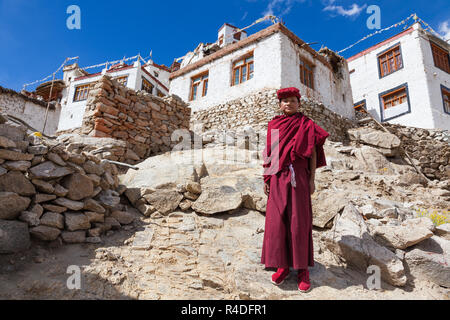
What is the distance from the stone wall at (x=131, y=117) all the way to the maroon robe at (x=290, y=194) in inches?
157

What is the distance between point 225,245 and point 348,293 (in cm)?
132

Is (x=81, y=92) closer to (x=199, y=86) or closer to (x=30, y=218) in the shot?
(x=199, y=86)

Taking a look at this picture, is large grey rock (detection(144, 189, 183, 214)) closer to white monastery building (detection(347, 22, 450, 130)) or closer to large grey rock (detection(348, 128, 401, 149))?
large grey rock (detection(348, 128, 401, 149))

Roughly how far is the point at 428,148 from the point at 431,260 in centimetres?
1112

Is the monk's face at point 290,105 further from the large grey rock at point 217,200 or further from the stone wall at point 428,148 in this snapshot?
the stone wall at point 428,148

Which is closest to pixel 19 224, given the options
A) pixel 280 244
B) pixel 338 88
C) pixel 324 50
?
pixel 280 244

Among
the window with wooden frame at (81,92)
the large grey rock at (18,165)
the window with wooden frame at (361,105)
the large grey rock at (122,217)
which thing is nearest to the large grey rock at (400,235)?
the large grey rock at (122,217)

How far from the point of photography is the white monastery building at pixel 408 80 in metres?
13.3

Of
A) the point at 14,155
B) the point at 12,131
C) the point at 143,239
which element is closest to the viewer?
the point at 14,155

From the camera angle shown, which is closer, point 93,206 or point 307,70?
point 93,206

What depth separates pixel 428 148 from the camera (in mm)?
11023

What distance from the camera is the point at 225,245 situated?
294cm

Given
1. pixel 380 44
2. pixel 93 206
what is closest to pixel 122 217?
pixel 93 206
